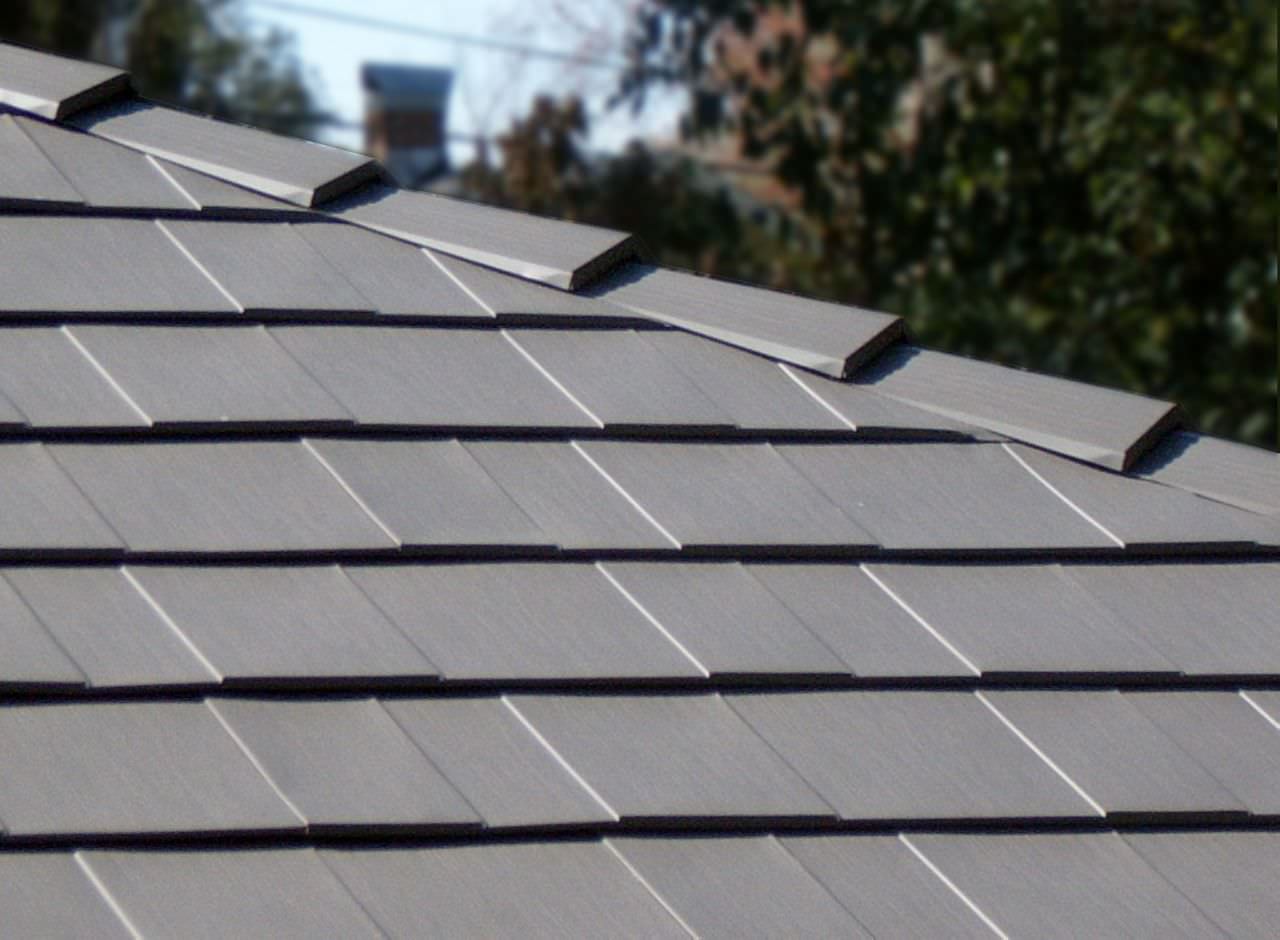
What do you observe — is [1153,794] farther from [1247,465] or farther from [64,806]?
[64,806]

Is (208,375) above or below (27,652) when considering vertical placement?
above

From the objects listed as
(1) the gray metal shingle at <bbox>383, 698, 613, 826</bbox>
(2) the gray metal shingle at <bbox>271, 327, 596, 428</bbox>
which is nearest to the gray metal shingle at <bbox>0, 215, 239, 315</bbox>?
(2) the gray metal shingle at <bbox>271, 327, 596, 428</bbox>

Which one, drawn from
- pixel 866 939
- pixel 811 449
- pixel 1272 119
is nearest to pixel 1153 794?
pixel 866 939

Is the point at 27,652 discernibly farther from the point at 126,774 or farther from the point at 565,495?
the point at 565,495

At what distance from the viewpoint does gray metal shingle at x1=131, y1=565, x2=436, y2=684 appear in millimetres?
2025

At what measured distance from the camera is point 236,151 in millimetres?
2904

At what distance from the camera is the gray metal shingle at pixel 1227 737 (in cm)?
220

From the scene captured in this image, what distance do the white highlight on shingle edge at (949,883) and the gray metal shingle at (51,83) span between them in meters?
1.77

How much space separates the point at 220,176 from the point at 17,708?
1.16m

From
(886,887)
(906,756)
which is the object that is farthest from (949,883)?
(906,756)

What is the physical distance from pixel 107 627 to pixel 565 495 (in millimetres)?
628

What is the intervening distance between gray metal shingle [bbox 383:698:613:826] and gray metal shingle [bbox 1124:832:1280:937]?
2.14 ft

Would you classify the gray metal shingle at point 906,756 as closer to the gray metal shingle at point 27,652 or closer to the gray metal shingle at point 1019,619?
the gray metal shingle at point 1019,619

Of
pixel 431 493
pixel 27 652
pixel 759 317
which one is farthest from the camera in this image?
pixel 759 317
